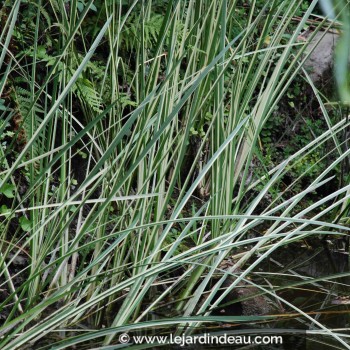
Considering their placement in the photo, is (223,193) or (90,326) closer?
(90,326)

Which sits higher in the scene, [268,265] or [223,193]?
[223,193]

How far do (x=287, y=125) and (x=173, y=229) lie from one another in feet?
5.29

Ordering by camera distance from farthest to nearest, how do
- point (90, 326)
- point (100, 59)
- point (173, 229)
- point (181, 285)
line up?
point (100, 59), point (173, 229), point (181, 285), point (90, 326)

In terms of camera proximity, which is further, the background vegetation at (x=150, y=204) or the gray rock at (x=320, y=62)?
the gray rock at (x=320, y=62)

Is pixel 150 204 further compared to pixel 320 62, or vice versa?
pixel 320 62

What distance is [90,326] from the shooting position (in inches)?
69.5

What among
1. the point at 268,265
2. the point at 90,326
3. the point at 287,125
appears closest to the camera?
the point at 90,326

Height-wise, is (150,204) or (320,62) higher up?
(150,204)

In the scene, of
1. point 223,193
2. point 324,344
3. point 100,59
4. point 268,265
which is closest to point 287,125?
point 100,59

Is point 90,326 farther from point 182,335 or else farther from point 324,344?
point 324,344

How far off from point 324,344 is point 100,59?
6.71 ft

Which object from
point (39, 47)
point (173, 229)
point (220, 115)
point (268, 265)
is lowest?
point (173, 229)

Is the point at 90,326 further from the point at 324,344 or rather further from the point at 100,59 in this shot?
the point at 100,59

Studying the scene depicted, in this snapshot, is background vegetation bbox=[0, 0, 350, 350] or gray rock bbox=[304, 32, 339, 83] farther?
gray rock bbox=[304, 32, 339, 83]
